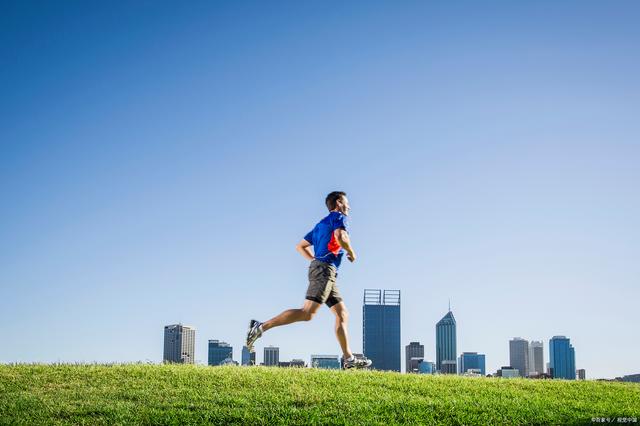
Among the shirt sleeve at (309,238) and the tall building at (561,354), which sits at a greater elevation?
the shirt sleeve at (309,238)

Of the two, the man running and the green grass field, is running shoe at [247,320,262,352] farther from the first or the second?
the green grass field

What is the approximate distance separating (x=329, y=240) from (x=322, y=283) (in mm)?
755

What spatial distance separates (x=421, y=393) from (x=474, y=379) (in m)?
2.58

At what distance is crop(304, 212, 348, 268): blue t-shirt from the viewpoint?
11570 millimetres

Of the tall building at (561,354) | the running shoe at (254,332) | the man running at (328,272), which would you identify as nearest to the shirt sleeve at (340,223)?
the man running at (328,272)

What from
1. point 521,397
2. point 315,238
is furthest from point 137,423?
point 521,397

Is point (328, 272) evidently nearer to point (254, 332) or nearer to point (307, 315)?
point (307, 315)

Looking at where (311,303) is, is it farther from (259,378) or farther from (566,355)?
(566,355)

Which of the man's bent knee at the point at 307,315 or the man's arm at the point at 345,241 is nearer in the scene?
the man's arm at the point at 345,241

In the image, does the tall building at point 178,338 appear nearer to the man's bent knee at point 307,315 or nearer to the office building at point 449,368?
the office building at point 449,368

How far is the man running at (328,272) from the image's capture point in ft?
37.8

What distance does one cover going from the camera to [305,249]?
→ 12211 millimetres

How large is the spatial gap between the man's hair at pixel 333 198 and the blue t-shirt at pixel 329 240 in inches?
6.7

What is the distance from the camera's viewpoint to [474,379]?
13195 millimetres
